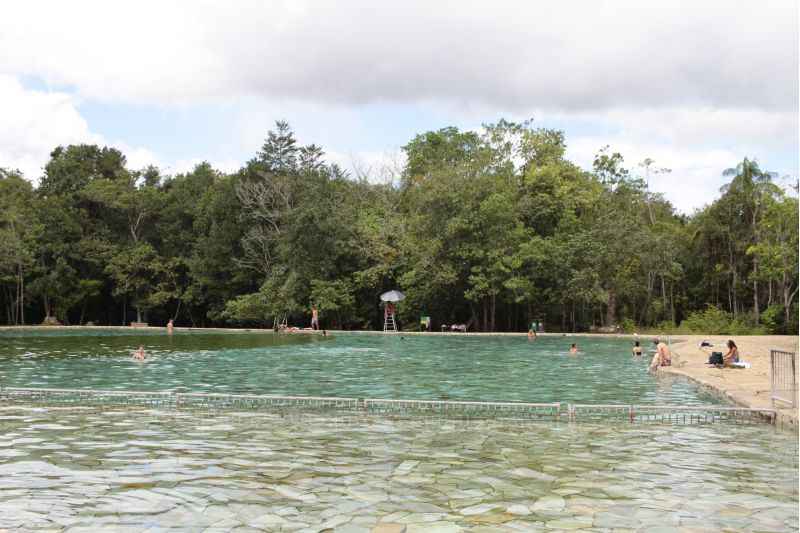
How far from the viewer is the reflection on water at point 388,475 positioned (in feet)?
17.6

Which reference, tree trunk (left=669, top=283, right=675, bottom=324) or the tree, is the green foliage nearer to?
tree trunk (left=669, top=283, right=675, bottom=324)

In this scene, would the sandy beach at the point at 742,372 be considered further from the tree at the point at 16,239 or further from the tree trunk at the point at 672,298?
the tree at the point at 16,239

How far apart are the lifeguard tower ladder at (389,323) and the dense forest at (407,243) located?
0.73m

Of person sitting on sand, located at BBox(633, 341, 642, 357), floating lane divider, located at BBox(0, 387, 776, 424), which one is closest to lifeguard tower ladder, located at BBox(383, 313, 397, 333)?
person sitting on sand, located at BBox(633, 341, 642, 357)

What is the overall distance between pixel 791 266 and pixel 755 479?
84.8ft

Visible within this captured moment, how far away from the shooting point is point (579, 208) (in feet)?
129

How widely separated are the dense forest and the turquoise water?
24.0 ft

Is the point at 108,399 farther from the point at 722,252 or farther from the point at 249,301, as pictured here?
the point at 722,252

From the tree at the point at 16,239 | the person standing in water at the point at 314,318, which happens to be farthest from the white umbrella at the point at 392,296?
the tree at the point at 16,239

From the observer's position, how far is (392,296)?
3575 cm

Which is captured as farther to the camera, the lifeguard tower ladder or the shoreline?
the lifeguard tower ladder

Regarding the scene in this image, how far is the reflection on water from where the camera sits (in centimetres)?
536

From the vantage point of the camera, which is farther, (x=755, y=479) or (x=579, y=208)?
(x=579, y=208)

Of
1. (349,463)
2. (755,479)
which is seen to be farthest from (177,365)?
(755,479)
